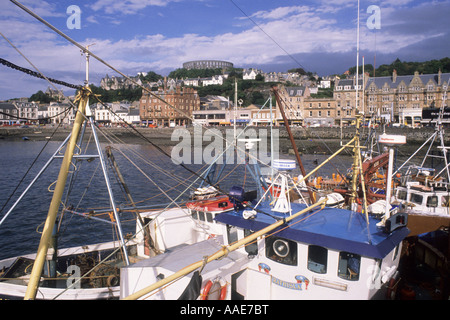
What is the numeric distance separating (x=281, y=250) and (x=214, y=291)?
241 centimetres

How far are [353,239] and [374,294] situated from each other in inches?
68.7

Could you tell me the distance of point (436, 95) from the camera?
94125 millimetres

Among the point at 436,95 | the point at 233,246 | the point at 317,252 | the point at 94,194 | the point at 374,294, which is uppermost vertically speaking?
the point at 436,95

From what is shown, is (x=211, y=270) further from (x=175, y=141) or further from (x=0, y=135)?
(x=0, y=135)

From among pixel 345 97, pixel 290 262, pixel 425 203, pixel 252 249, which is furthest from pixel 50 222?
pixel 345 97

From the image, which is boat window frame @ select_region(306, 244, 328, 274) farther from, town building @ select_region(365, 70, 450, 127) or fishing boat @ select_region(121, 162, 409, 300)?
town building @ select_region(365, 70, 450, 127)

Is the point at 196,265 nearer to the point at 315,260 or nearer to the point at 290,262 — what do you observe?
the point at 290,262

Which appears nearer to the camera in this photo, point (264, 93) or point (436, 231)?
point (436, 231)

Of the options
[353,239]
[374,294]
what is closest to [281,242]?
[353,239]

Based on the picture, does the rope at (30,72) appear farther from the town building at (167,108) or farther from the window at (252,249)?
the town building at (167,108)

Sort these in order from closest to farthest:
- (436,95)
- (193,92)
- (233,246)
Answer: (233,246) < (436,95) < (193,92)

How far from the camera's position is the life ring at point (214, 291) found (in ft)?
30.0

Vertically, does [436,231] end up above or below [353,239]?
below

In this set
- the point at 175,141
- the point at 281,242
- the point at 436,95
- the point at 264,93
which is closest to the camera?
the point at 281,242
